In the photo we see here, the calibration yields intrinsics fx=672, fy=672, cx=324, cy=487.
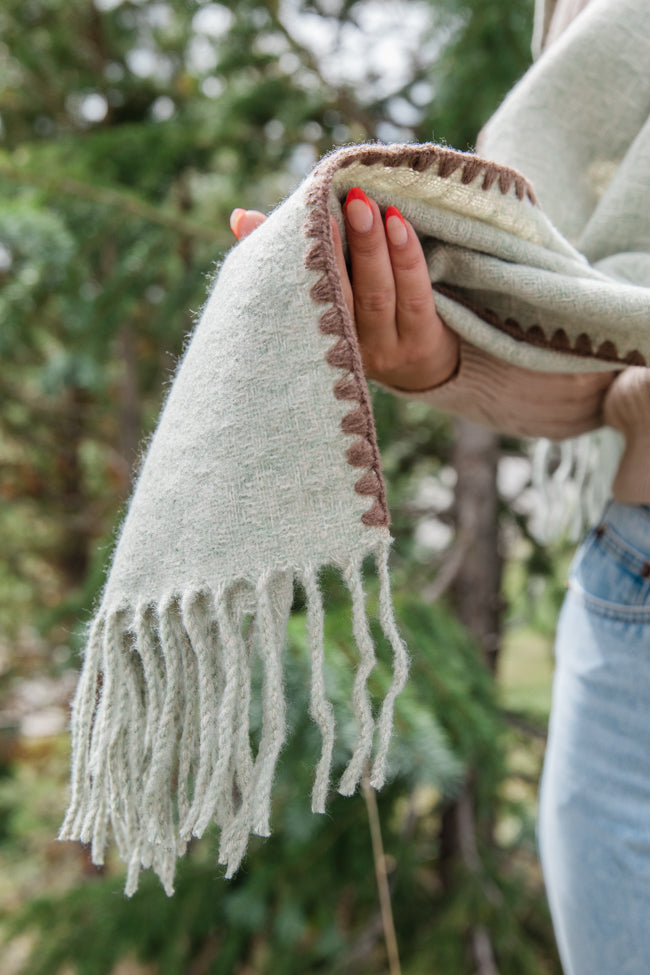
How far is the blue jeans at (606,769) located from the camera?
Result: 69 cm

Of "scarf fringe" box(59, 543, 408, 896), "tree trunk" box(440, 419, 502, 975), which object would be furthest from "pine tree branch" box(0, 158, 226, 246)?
"scarf fringe" box(59, 543, 408, 896)

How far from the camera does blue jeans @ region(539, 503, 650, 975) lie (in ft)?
2.26

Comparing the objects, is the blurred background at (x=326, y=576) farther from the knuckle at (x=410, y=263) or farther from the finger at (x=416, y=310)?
the knuckle at (x=410, y=263)

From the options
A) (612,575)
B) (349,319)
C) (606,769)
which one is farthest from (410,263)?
(606,769)

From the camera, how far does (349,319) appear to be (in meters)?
0.55

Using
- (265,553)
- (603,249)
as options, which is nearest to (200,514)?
(265,553)

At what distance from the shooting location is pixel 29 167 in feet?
5.05

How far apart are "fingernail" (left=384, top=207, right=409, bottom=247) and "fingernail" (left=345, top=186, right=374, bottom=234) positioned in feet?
0.08

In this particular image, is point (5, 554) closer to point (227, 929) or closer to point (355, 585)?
point (227, 929)

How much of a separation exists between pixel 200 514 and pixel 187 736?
20cm

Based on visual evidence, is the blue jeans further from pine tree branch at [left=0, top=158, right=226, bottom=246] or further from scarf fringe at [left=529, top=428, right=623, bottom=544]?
pine tree branch at [left=0, top=158, right=226, bottom=246]

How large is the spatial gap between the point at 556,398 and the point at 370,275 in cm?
35

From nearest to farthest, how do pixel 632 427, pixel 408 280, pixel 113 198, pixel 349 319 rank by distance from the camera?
pixel 349 319 < pixel 408 280 < pixel 632 427 < pixel 113 198

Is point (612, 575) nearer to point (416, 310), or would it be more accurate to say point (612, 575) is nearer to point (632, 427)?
point (632, 427)
